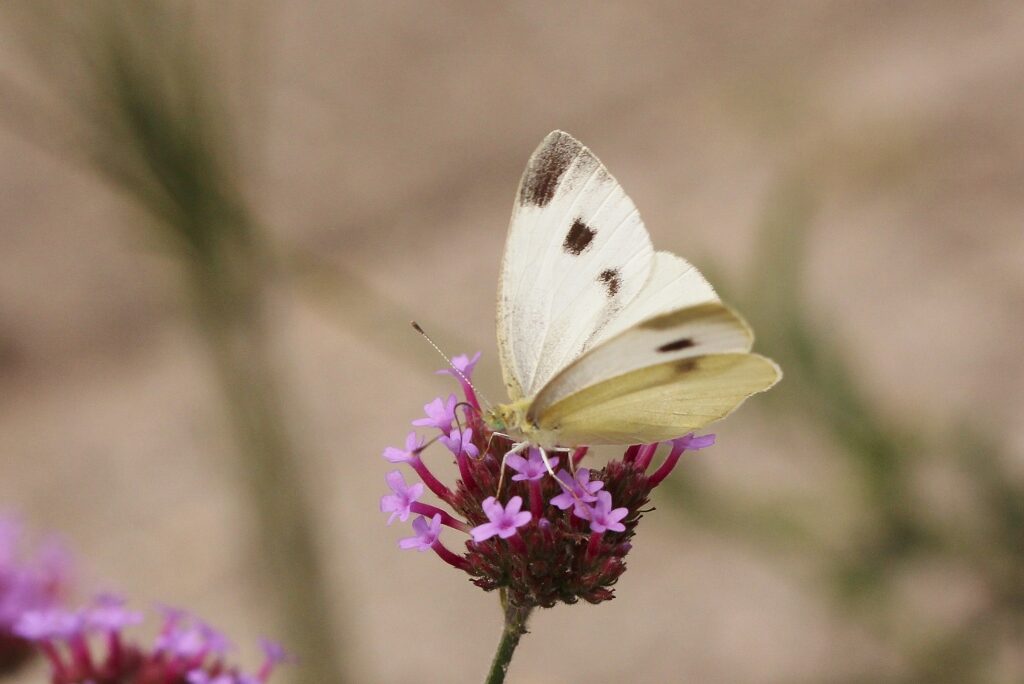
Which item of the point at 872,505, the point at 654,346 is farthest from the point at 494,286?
the point at 654,346

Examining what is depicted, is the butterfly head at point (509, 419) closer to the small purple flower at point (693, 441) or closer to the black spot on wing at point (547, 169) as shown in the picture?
the small purple flower at point (693, 441)

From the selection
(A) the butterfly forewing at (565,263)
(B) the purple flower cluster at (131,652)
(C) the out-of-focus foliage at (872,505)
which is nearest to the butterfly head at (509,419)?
(A) the butterfly forewing at (565,263)

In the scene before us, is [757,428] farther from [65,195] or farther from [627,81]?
[65,195]

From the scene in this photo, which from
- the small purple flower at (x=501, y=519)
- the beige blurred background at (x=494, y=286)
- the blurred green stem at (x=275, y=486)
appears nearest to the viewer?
the small purple flower at (x=501, y=519)

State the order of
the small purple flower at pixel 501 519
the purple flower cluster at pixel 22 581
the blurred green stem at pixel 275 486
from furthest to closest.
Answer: the blurred green stem at pixel 275 486
the purple flower cluster at pixel 22 581
the small purple flower at pixel 501 519

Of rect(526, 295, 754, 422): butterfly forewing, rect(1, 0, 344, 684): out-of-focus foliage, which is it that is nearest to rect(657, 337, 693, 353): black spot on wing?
rect(526, 295, 754, 422): butterfly forewing

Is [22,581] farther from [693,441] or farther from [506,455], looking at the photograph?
[693,441]

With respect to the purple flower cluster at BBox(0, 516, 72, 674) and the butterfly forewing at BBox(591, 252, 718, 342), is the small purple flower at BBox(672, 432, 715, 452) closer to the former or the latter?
the butterfly forewing at BBox(591, 252, 718, 342)

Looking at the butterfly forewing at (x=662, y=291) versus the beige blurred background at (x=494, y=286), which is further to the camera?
the beige blurred background at (x=494, y=286)
